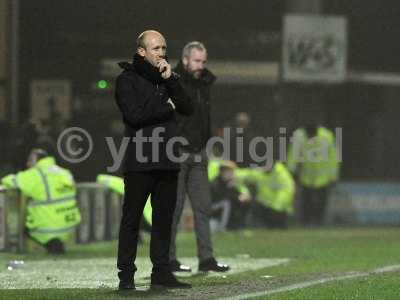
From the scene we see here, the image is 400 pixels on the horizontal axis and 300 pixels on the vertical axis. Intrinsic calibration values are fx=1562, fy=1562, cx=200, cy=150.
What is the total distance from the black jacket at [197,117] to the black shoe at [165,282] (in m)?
2.12

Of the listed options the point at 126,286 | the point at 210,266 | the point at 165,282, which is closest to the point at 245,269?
the point at 210,266

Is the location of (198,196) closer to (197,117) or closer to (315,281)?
(197,117)

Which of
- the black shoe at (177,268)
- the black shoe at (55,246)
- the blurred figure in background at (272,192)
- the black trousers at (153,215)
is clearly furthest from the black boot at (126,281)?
the blurred figure in background at (272,192)

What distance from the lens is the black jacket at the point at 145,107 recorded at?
11445mm

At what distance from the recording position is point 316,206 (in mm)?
25547

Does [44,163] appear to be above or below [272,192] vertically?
above

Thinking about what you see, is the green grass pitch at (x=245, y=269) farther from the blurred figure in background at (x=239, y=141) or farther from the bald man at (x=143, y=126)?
the blurred figure in background at (x=239, y=141)

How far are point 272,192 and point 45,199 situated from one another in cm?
764

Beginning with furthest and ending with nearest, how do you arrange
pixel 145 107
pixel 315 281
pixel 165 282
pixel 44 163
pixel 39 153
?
pixel 39 153
pixel 44 163
pixel 315 281
pixel 165 282
pixel 145 107

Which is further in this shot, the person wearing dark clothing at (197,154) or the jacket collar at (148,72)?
the person wearing dark clothing at (197,154)

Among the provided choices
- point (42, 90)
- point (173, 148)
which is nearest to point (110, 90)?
point (42, 90)

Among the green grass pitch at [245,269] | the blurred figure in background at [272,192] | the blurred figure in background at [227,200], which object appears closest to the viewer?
the green grass pitch at [245,269]

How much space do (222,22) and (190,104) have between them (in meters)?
14.3

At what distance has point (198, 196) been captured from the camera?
1393cm
